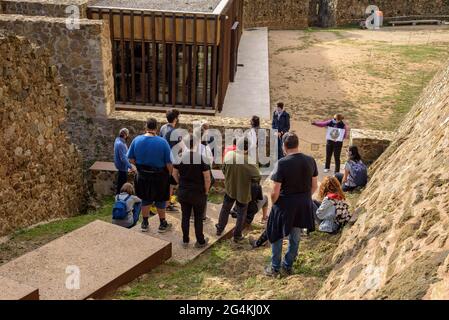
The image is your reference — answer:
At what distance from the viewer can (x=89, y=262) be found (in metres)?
4.93

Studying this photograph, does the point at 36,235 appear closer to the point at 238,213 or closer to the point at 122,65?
the point at 238,213

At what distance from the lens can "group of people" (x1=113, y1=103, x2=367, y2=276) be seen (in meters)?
4.86

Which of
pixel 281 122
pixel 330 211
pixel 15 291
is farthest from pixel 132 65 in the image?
pixel 15 291

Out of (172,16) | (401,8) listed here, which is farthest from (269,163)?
(401,8)

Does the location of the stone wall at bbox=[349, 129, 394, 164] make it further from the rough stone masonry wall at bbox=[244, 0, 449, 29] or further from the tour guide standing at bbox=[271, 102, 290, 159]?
the rough stone masonry wall at bbox=[244, 0, 449, 29]

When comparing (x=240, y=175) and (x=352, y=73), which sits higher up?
(x=352, y=73)

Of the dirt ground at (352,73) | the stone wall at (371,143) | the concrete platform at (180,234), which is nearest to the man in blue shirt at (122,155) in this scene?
the concrete platform at (180,234)

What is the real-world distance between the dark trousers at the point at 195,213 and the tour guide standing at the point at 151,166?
46cm

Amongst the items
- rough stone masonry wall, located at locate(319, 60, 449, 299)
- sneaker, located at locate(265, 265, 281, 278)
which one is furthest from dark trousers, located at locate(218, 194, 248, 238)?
rough stone masonry wall, located at locate(319, 60, 449, 299)

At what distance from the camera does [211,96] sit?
12.8 meters

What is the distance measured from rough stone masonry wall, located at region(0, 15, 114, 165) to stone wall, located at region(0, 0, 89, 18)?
1.40 m

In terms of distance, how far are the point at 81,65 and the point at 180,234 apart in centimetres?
457
